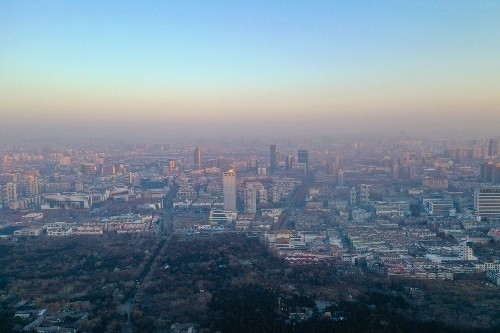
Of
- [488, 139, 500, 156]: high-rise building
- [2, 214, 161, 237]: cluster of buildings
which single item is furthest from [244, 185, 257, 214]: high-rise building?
[488, 139, 500, 156]: high-rise building

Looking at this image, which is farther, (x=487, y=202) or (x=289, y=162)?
(x=289, y=162)

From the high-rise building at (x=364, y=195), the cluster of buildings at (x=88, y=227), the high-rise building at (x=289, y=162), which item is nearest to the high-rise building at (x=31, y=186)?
the cluster of buildings at (x=88, y=227)

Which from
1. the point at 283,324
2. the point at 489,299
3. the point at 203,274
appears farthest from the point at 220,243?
the point at 489,299

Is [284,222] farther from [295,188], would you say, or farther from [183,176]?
[183,176]

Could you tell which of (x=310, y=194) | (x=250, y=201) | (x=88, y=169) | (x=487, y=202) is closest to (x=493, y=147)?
(x=487, y=202)

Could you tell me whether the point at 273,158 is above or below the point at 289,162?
above

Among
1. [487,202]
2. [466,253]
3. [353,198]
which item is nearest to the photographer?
[466,253]

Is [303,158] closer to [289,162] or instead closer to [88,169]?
[289,162]
